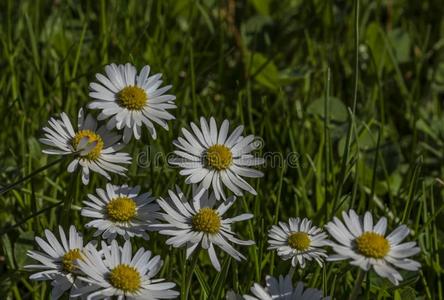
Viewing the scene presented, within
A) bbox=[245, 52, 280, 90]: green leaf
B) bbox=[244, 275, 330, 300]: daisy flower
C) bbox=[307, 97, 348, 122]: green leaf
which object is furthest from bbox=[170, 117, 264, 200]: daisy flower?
bbox=[245, 52, 280, 90]: green leaf

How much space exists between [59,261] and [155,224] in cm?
17

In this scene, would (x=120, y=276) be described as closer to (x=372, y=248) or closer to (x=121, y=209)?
(x=121, y=209)

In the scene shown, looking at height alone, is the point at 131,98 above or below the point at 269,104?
above

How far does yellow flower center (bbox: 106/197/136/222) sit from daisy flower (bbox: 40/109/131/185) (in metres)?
0.05

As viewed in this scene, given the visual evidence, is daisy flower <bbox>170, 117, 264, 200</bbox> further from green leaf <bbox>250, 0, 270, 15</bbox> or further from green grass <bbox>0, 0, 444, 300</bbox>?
green leaf <bbox>250, 0, 270, 15</bbox>

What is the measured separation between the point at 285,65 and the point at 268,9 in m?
0.24

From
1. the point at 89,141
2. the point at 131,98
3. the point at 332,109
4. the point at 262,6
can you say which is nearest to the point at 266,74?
the point at 332,109

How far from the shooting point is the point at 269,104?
97.9 inches

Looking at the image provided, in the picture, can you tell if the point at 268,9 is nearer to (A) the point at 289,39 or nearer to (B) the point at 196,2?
(A) the point at 289,39

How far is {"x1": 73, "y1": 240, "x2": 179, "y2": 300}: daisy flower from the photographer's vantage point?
121 centimetres

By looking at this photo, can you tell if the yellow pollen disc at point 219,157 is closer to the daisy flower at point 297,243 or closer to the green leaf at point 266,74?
the daisy flower at point 297,243

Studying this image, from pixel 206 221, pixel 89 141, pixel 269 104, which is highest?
pixel 89 141

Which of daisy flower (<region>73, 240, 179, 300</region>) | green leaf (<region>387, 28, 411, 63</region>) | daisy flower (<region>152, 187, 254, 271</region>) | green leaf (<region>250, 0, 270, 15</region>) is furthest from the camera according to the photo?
green leaf (<region>250, 0, 270, 15</region>)

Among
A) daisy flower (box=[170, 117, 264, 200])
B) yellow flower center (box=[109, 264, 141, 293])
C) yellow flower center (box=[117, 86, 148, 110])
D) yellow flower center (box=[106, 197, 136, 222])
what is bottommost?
yellow flower center (box=[109, 264, 141, 293])
